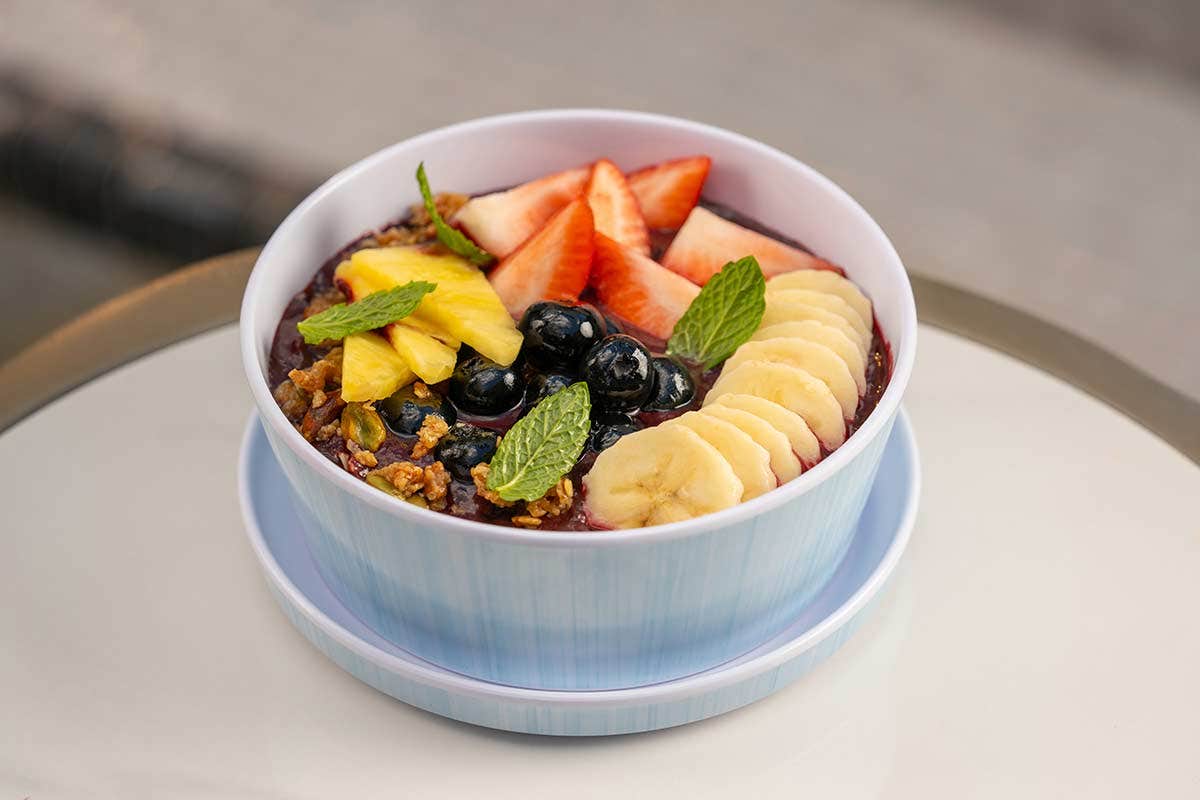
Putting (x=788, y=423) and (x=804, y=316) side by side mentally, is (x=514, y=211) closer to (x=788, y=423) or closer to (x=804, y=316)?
(x=804, y=316)

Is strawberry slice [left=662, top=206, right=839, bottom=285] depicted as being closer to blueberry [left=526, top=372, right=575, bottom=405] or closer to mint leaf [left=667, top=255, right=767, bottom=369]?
mint leaf [left=667, top=255, right=767, bottom=369]

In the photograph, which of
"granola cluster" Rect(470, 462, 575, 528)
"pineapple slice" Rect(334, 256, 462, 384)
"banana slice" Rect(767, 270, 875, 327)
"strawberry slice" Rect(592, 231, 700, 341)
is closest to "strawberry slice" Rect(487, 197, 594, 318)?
"strawberry slice" Rect(592, 231, 700, 341)

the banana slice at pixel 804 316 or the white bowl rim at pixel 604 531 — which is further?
the banana slice at pixel 804 316

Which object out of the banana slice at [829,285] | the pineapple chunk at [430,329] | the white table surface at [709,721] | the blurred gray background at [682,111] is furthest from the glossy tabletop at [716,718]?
the blurred gray background at [682,111]

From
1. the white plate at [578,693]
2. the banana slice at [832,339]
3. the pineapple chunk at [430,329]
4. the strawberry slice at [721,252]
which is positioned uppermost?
the strawberry slice at [721,252]

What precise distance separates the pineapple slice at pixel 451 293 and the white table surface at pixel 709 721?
317mm

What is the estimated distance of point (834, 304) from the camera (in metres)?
1.72

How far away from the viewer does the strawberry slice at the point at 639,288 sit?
177cm

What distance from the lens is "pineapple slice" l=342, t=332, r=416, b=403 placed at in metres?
1.58

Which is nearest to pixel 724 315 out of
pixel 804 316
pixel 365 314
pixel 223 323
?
pixel 804 316

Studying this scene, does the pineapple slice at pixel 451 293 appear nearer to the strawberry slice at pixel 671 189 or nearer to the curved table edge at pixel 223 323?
the strawberry slice at pixel 671 189

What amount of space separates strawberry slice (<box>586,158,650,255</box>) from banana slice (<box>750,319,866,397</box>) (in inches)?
10.3

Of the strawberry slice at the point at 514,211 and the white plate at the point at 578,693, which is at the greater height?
the strawberry slice at the point at 514,211

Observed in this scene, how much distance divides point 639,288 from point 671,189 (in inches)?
7.2
